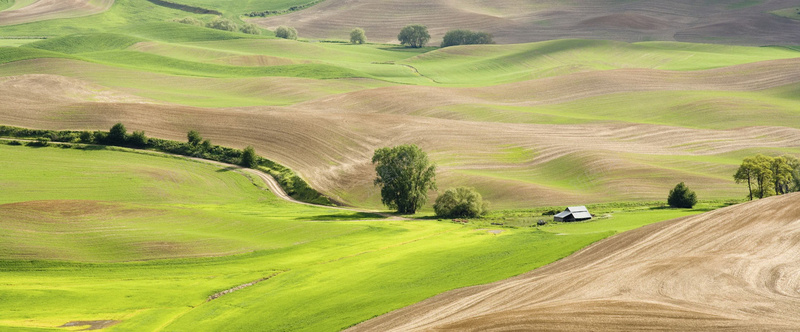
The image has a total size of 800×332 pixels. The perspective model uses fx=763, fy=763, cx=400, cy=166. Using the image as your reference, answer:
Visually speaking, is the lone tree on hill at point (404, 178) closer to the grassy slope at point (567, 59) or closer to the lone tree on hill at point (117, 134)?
the lone tree on hill at point (117, 134)

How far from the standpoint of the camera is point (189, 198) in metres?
82.2

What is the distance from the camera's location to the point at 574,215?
68.4 m

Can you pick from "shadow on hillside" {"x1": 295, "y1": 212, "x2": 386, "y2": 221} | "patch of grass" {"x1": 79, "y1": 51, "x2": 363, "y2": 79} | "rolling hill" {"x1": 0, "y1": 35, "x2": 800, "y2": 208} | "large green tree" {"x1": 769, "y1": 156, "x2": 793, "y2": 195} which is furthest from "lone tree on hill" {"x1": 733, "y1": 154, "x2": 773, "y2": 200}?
"patch of grass" {"x1": 79, "y1": 51, "x2": 363, "y2": 79}

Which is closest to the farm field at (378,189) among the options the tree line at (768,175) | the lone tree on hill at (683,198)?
the lone tree on hill at (683,198)

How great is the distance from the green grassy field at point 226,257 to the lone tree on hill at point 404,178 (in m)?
6.54

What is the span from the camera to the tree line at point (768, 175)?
248ft

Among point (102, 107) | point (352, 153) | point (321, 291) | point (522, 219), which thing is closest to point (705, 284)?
point (321, 291)

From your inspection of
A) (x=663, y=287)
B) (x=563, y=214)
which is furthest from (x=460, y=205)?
(x=663, y=287)

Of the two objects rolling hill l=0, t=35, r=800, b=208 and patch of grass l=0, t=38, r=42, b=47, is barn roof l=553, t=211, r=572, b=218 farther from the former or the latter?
patch of grass l=0, t=38, r=42, b=47

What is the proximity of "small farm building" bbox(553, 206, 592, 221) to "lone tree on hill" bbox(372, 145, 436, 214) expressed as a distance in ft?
55.6

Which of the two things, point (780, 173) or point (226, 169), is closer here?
point (780, 173)

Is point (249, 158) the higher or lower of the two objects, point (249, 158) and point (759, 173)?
the higher

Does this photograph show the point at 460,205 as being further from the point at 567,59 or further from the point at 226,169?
the point at 567,59

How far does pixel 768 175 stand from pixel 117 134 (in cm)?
7723
